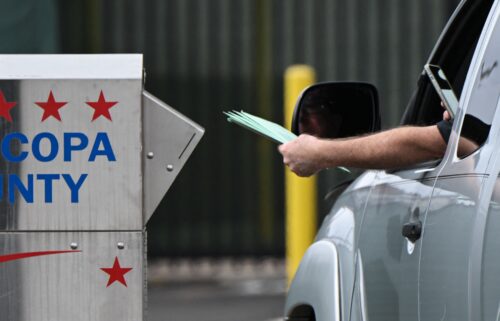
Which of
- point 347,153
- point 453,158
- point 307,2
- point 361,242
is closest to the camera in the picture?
point 453,158

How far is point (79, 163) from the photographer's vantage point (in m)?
2.64

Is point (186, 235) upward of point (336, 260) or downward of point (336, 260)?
downward

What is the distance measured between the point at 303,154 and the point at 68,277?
2.29 feet

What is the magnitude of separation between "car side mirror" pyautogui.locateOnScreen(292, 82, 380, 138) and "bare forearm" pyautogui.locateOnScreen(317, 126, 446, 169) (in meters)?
0.38

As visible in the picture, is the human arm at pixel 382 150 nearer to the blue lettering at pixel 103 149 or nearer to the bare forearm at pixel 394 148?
the bare forearm at pixel 394 148

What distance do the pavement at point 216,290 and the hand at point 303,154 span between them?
474 cm

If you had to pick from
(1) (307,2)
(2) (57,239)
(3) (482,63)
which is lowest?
(2) (57,239)

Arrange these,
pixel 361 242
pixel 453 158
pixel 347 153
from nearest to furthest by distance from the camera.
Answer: pixel 453 158 < pixel 347 153 < pixel 361 242

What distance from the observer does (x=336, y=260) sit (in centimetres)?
330

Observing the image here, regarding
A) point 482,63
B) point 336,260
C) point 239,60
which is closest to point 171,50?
point 239,60

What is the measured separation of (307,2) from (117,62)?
757 cm

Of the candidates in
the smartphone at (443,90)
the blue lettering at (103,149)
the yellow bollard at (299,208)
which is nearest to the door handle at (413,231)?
the smartphone at (443,90)

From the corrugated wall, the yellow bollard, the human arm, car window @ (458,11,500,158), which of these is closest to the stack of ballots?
the human arm

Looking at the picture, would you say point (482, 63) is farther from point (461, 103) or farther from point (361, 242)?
point (361, 242)
